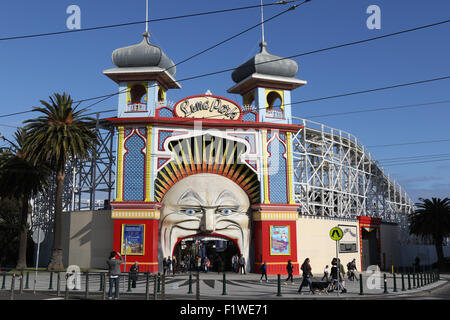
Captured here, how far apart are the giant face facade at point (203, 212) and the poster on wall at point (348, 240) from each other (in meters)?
10.2

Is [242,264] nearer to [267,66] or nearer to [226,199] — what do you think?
[226,199]

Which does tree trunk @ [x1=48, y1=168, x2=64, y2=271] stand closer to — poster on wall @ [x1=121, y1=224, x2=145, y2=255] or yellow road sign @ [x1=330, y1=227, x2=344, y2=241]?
poster on wall @ [x1=121, y1=224, x2=145, y2=255]

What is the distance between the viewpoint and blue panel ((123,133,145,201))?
108 feet

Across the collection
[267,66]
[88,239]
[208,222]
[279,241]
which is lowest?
[279,241]

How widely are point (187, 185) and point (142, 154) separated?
402 cm

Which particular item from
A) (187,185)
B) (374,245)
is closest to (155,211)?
(187,185)

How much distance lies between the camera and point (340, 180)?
151 ft

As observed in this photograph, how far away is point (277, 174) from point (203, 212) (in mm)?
6500

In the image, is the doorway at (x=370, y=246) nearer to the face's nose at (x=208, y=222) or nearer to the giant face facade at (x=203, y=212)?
the giant face facade at (x=203, y=212)

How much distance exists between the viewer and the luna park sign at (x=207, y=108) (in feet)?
Answer: 113

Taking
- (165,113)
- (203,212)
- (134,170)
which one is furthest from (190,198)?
(165,113)

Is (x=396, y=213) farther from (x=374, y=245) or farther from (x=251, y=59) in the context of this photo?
(x=251, y=59)

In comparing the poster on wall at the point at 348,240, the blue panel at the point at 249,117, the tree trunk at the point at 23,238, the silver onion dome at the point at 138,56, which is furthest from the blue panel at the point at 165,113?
the poster on wall at the point at 348,240
